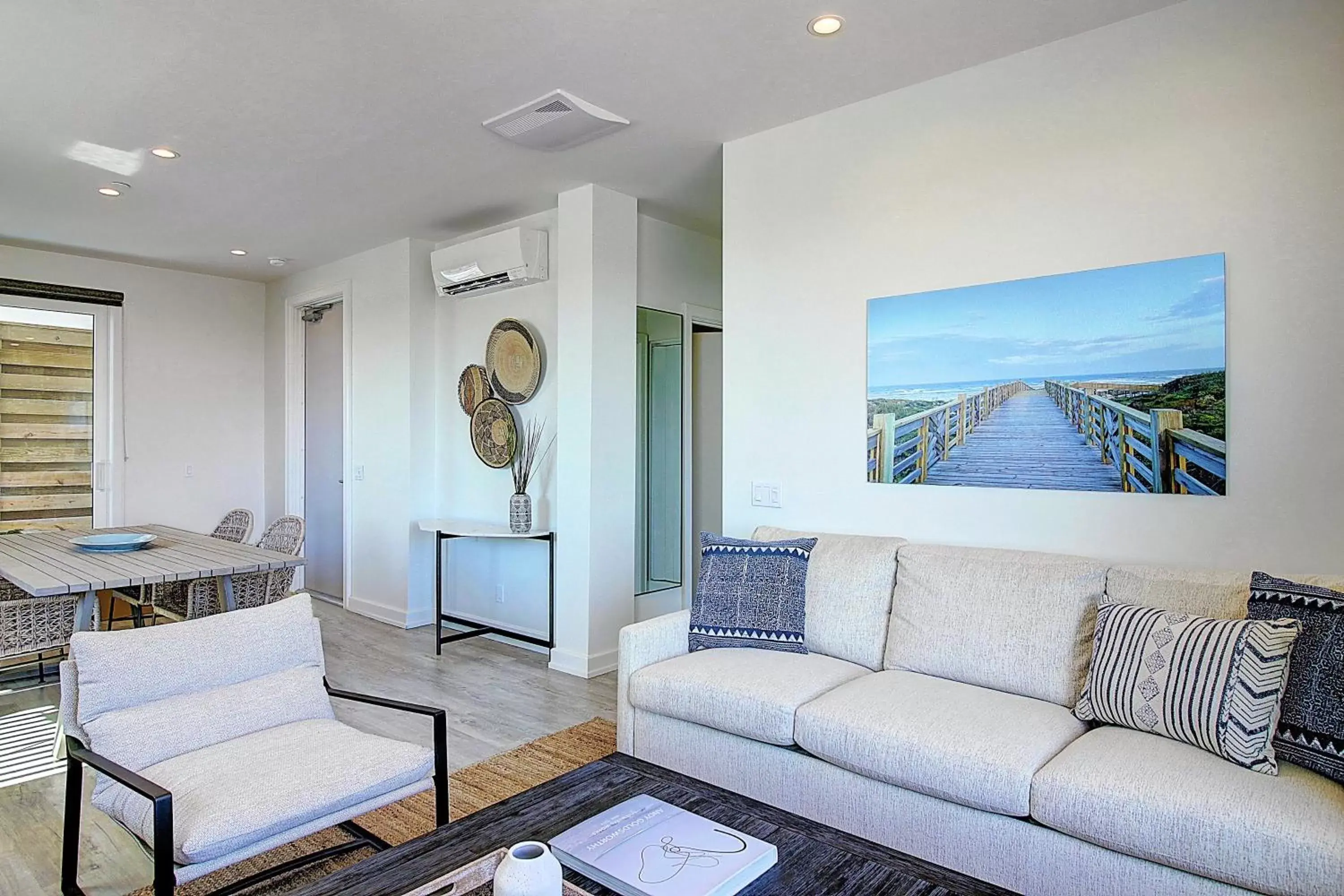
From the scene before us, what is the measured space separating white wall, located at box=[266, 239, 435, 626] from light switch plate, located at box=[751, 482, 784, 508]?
9.17 ft

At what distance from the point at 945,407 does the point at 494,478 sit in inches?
122

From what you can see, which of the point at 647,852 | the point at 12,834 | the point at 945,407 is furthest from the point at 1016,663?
the point at 12,834

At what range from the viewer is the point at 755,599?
288cm

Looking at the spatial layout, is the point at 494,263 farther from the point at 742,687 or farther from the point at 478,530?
the point at 742,687

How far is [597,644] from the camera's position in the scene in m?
4.30

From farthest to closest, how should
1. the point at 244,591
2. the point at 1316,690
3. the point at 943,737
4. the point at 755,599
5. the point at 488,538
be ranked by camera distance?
the point at 488,538 < the point at 244,591 < the point at 755,599 < the point at 943,737 < the point at 1316,690

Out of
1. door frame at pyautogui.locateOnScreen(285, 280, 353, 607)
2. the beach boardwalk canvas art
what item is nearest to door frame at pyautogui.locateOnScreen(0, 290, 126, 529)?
door frame at pyautogui.locateOnScreen(285, 280, 353, 607)

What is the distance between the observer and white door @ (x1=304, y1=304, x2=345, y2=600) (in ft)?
20.4

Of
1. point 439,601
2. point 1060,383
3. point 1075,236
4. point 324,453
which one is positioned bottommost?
point 439,601

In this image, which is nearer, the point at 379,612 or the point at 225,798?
the point at 225,798

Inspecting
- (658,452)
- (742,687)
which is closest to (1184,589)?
(742,687)

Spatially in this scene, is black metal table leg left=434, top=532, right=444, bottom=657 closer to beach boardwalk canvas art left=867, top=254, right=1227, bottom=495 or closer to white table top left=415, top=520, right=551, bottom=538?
→ white table top left=415, top=520, right=551, bottom=538

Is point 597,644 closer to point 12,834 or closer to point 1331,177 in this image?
point 12,834

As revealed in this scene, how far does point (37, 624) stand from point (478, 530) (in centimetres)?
204
